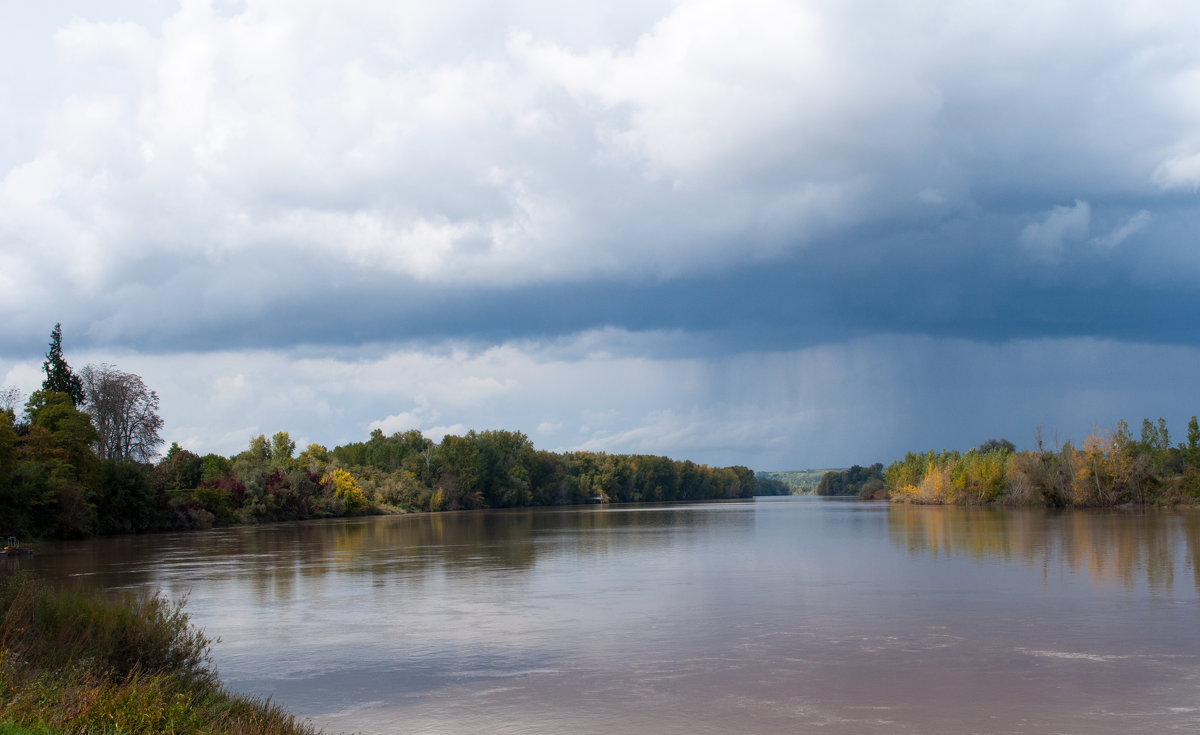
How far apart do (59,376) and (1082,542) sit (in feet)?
249

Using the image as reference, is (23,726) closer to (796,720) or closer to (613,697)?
(613,697)

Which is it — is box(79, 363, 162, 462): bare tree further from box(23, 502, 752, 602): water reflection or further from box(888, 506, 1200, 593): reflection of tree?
box(888, 506, 1200, 593): reflection of tree

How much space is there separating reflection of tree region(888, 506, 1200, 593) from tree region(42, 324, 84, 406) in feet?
219

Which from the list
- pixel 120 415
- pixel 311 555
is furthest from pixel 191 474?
pixel 311 555

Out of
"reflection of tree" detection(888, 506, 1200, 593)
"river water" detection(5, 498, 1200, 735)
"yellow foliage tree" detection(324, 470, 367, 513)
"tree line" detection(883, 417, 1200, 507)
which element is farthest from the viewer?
"yellow foliage tree" detection(324, 470, 367, 513)

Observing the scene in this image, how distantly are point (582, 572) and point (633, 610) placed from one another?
30.0 ft

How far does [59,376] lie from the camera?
245 feet

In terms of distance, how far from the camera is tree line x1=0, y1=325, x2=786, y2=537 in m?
51.1

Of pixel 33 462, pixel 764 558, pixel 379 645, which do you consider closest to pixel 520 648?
pixel 379 645

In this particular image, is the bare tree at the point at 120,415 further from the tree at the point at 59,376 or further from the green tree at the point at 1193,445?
the green tree at the point at 1193,445

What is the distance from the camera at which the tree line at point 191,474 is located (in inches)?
2010

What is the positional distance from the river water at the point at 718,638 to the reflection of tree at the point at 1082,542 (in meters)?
0.27

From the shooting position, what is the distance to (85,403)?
7875cm

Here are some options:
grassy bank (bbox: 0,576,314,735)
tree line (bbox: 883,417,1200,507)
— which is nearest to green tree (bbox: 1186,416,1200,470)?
tree line (bbox: 883,417,1200,507)
